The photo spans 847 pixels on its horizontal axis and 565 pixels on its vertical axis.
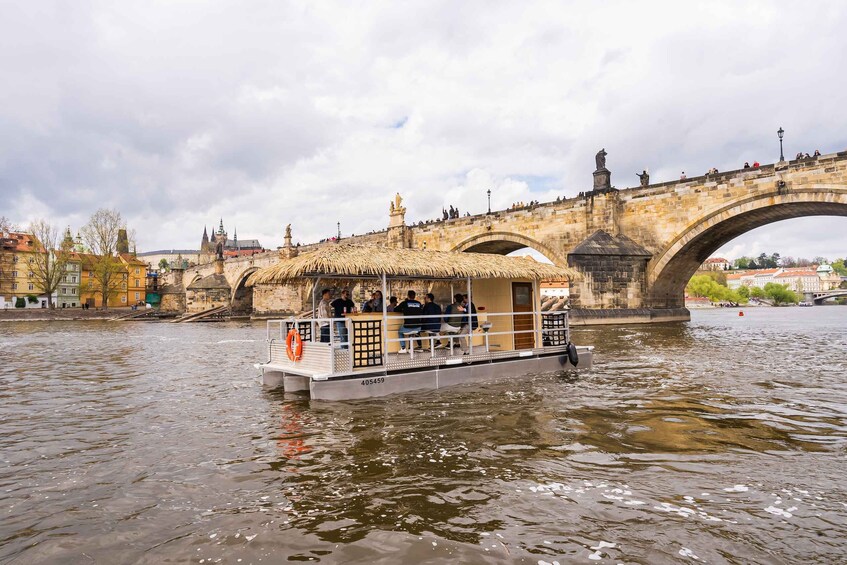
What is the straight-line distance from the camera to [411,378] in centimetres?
874

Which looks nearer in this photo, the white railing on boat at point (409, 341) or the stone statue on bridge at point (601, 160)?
the white railing on boat at point (409, 341)

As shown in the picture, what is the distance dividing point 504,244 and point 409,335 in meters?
26.4

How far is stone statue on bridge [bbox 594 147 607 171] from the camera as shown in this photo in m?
27.8

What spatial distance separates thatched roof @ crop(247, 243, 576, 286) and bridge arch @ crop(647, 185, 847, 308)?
1645 cm

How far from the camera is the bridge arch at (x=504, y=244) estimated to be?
102 feet

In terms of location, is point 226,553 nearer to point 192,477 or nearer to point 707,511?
point 192,477

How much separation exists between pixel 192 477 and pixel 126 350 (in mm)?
16728

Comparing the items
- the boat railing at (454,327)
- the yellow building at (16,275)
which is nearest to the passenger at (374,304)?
the boat railing at (454,327)

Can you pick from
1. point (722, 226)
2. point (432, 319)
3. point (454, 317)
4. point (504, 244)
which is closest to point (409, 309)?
point (432, 319)

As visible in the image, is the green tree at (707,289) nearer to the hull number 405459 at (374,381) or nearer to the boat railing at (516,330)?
the boat railing at (516,330)

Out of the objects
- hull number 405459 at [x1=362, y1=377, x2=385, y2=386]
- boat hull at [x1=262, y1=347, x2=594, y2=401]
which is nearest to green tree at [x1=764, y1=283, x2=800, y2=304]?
boat hull at [x1=262, y1=347, x2=594, y2=401]

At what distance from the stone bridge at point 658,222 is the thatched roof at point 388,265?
54.5 feet

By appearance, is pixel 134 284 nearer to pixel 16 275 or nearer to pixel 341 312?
pixel 16 275

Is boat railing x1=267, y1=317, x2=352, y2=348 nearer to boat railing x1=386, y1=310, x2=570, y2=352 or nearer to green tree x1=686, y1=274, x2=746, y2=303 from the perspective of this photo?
boat railing x1=386, y1=310, x2=570, y2=352
